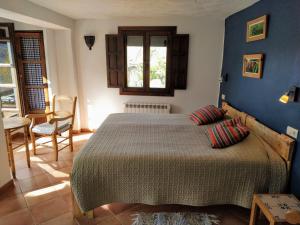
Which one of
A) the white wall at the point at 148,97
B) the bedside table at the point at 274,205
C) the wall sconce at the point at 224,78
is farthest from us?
the white wall at the point at 148,97

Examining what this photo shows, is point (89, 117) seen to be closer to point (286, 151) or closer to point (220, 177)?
point (220, 177)

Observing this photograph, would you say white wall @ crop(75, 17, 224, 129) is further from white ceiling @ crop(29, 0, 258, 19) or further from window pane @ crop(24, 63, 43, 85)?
window pane @ crop(24, 63, 43, 85)

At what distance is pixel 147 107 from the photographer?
4.09 metres

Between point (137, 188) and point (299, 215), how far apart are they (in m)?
1.23

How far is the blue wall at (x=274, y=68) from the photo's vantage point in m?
1.88

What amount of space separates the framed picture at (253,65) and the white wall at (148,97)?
1.11m

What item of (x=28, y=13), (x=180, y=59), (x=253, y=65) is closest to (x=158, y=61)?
(x=180, y=59)

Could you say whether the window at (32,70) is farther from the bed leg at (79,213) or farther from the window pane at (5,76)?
the bed leg at (79,213)

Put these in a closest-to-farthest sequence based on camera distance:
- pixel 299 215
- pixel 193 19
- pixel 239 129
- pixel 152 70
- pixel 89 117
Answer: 1. pixel 299 215
2. pixel 239 129
3. pixel 193 19
4. pixel 152 70
5. pixel 89 117

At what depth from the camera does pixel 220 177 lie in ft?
6.24

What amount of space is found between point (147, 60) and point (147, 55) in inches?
3.6

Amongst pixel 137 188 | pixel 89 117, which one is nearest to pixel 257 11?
pixel 137 188

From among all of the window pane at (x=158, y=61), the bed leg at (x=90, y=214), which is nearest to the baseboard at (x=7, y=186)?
the bed leg at (x=90, y=214)

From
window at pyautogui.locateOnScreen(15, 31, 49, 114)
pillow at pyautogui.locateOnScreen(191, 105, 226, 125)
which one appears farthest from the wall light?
window at pyautogui.locateOnScreen(15, 31, 49, 114)
